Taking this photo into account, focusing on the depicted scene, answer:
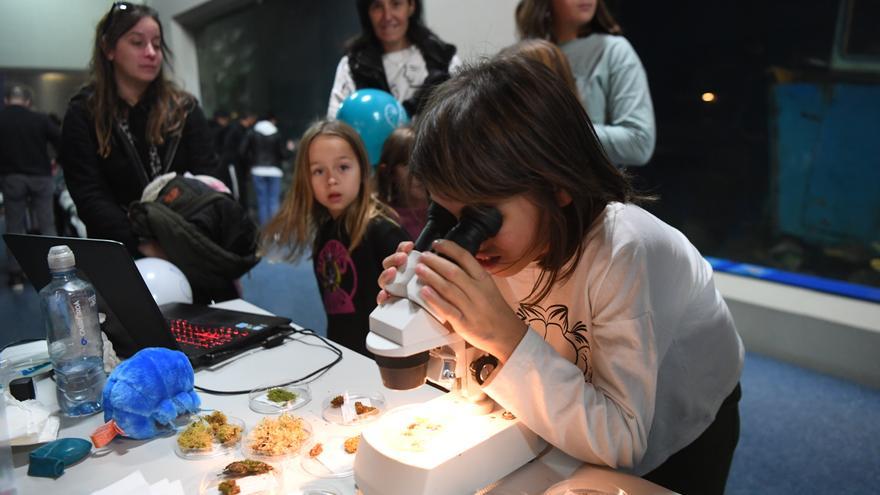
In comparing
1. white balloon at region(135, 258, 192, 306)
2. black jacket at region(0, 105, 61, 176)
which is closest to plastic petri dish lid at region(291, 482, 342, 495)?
white balloon at region(135, 258, 192, 306)

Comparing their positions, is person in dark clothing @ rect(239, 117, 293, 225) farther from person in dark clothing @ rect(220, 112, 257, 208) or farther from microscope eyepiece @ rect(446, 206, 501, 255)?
microscope eyepiece @ rect(446, 206, 501, 255)

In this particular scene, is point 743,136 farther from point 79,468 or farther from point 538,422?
point 79,468

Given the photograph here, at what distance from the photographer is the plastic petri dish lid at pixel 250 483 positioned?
2.89ft

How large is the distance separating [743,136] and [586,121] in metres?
3.42

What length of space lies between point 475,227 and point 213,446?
24.1 inches

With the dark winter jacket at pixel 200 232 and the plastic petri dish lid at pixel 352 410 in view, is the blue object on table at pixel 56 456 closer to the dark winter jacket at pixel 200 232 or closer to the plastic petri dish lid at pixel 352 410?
the plastic petri dish lid at pixel 352 410

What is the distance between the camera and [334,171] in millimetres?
1953

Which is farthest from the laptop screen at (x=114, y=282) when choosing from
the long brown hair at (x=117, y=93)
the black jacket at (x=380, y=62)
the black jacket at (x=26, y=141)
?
the black jacket at (x=26, y=141)

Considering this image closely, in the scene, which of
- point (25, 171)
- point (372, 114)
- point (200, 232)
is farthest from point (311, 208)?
point (25, 171)

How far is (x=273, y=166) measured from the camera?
19.7ft

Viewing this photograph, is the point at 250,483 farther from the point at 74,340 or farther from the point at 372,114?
the point at 372,114

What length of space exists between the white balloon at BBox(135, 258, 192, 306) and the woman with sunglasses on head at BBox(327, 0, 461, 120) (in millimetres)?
1128

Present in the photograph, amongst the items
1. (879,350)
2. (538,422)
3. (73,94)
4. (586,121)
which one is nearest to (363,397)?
(538,422)

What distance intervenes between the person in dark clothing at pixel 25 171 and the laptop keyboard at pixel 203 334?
9.46 ft
